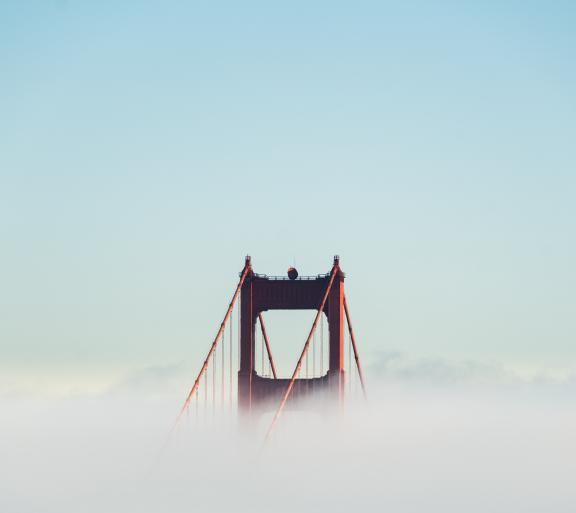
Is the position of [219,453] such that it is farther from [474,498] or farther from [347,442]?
[474,498]

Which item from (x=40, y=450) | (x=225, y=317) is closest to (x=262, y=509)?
(x=225, y=317)

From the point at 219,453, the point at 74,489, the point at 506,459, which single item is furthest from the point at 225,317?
the point at 506,459

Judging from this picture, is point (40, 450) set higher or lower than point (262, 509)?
higher

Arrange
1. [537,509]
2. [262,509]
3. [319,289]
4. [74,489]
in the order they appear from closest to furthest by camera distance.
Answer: [319,289] → [262,509] → [74,489] → [537,509]

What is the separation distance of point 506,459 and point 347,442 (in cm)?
5098

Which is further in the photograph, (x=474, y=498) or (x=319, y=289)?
(x=474, y=498)

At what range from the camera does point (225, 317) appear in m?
106

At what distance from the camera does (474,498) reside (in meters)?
134

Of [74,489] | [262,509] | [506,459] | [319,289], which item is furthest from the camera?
[506,459]

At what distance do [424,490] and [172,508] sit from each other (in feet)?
90.5

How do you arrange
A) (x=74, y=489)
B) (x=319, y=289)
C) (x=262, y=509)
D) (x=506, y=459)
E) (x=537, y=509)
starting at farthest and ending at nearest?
(x=506, y=459), (x=537, y=509), (x=74, y=489), (x=262, y=509), (x=319, y=289)

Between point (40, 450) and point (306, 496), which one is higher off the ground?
point (40, 450)

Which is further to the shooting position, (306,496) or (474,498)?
(474,498)

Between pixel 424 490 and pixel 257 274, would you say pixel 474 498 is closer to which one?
pixel 424 490
